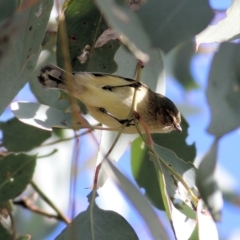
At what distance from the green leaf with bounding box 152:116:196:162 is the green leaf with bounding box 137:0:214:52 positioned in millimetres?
952

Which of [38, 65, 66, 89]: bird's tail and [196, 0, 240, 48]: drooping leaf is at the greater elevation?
[38, 65, 66, 89]: bird's tail

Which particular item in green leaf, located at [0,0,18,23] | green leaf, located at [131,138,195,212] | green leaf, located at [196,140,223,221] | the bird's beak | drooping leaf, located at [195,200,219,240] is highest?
green leaf, located at [0,0,18,23]

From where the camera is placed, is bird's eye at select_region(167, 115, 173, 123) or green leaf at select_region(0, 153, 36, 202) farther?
bird's eye at select_region(167, 115, 173, 123)

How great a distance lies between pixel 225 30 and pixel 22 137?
102 centimetres

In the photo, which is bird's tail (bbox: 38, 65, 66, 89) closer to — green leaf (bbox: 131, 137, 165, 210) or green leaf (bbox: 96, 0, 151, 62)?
green leaf (bbox: 131, 137, 165, 210)

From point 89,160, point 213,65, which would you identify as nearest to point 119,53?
point 213,65

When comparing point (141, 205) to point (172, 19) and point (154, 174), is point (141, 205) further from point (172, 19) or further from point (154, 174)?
point (154, 174)

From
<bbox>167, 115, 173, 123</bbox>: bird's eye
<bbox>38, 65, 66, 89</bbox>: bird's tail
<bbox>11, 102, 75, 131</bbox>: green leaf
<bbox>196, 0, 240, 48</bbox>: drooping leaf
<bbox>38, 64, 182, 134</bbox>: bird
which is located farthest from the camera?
<bbox>167, 115, 173, 123</bbox>: bird's eye

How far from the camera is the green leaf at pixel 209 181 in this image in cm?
103

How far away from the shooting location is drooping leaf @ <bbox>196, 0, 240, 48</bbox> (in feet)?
5.18

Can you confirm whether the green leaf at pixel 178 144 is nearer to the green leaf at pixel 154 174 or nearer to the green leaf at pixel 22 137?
the green leaf at pixel 154 174

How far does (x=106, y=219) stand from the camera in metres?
1.65

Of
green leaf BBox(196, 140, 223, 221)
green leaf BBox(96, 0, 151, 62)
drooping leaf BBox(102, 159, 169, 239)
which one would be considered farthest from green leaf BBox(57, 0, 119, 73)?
green leaf BBox(196, 140, 223, 221)

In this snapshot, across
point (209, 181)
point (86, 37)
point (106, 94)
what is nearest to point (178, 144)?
point (106, 94)
